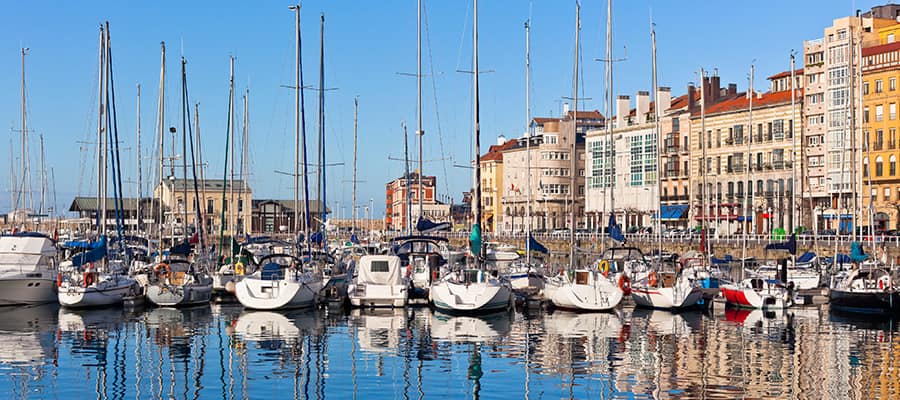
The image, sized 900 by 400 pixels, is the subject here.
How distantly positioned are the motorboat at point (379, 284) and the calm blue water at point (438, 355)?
1.33 meters

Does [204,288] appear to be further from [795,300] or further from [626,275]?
[795,300]

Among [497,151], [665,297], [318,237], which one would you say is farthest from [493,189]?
[665,297]

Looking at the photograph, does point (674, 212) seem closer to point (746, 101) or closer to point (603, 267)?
point (746, 101)

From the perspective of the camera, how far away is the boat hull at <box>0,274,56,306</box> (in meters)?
45.8

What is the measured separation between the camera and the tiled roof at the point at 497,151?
15362 centimetres

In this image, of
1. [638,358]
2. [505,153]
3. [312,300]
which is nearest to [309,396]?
[638,358]

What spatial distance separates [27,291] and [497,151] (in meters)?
114

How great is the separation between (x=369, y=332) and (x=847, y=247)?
44.1 meters

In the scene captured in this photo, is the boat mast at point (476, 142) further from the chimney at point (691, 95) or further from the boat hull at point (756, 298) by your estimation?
the chimney at point (691, 95)

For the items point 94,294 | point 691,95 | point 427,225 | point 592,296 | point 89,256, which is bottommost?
point 592,296

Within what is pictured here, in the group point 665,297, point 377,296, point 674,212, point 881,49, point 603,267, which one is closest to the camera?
point 377,296

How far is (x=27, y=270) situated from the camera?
4712 cm

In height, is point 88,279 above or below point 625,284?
above

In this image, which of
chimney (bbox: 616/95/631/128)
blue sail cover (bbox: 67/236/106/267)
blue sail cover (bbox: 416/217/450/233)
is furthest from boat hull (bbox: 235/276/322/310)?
chimney (bbox: 616/95/631/128)
